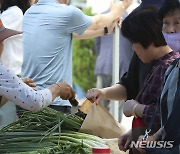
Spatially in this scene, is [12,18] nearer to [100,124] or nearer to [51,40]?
[51,40]

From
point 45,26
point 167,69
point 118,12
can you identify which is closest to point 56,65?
point 45,26

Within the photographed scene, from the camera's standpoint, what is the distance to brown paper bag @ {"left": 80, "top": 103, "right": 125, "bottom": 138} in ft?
13.4

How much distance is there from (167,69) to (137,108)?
30 cm

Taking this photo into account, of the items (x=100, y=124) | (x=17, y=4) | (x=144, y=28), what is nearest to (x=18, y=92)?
(x=100, y=124)

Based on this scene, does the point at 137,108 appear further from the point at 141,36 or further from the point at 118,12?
the point at 118,12

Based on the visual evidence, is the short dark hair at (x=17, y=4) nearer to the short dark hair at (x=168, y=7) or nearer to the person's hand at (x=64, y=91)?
the person's hand at (x=64, y=91)

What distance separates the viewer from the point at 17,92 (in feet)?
12.4

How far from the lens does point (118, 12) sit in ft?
19.6

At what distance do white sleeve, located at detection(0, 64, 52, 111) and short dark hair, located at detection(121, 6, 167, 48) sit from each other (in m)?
0.66

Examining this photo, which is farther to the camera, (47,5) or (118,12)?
(118,12)

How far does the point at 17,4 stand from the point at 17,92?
2.21 meters

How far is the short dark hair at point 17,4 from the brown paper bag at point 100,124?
1.98 meters

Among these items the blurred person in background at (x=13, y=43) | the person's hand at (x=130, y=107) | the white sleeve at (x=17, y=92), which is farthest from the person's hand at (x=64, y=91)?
Result: the blurred person in background at (x=13, y=43)

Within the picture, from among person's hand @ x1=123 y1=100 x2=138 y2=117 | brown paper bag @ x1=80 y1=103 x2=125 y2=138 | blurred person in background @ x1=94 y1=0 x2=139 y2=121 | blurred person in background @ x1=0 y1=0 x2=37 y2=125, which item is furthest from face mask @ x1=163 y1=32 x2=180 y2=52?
blurred person in background @ x1=94 y1=0 x2=139 y2=121
